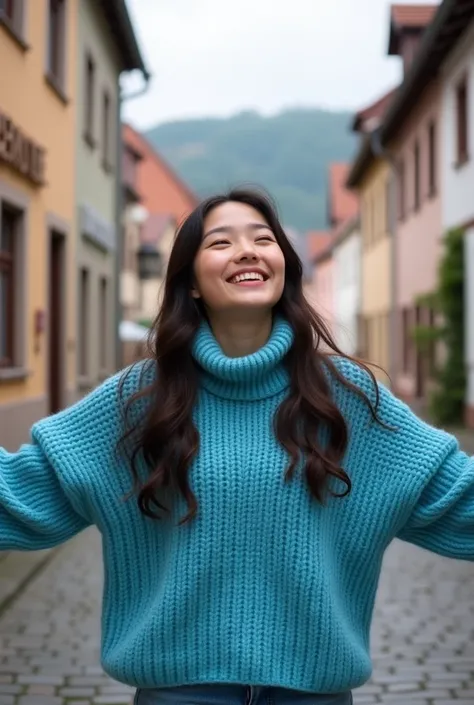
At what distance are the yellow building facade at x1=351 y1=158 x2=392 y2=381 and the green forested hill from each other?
67.2 metres

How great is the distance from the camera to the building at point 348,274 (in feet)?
131

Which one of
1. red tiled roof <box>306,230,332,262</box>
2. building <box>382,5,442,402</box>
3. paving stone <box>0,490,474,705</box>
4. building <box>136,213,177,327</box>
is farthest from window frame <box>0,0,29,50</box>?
red tiled roof <box>306,230,332,262</box>

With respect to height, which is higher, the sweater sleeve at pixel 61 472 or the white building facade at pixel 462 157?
the white building facade at pixel 462 157

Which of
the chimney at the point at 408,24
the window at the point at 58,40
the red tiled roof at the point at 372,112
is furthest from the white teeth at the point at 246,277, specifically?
the red tiled roof at the point at 372,112

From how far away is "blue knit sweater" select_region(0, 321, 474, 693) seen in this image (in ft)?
7.54

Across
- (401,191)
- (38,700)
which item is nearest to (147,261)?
(401,191)

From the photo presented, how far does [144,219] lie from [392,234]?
68.2ft

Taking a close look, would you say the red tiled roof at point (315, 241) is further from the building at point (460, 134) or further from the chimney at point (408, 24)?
the building at point (460, 134)

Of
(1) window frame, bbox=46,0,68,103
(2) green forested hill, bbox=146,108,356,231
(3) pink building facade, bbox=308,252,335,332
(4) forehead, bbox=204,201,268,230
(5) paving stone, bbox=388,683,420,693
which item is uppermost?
(2) green forested hill, bbox=146,108,356,231

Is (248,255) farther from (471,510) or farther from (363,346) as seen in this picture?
(363,346)

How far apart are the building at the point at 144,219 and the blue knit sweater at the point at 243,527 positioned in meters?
25.9

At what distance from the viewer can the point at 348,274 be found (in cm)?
4428

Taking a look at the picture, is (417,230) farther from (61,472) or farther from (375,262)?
(61,472)

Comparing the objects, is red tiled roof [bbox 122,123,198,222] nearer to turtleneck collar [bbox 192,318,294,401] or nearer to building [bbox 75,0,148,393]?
building [bbox 75,0,148,393]
